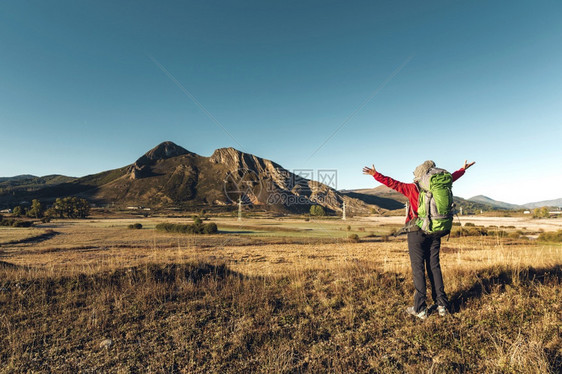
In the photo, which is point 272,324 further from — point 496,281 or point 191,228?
point 191,228

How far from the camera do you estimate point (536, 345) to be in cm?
333

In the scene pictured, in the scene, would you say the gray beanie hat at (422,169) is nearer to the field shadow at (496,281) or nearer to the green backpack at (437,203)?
the green backpack at (437,203)

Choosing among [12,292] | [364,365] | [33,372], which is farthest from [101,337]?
[364,365]

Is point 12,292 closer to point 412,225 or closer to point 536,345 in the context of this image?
point 412,225

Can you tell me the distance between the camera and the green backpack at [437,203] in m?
4.44

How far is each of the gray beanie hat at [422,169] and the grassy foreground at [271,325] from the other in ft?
8.98

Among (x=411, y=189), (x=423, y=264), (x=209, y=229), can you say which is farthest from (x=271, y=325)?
(x=209, y=229)

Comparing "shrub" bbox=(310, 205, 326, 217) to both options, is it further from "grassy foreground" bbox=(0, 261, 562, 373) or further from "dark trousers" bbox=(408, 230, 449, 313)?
"dark trousers" bbox=(408, 230, 449, 313)

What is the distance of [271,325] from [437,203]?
387cm

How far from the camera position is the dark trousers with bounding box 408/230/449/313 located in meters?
4.53

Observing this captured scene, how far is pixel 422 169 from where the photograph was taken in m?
4.88

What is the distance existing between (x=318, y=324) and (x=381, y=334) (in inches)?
42.1

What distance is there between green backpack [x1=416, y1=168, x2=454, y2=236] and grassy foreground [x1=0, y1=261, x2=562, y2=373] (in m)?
1.72

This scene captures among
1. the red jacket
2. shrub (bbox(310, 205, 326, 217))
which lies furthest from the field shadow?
shrub (bbox(310, 205, 326, 217))
